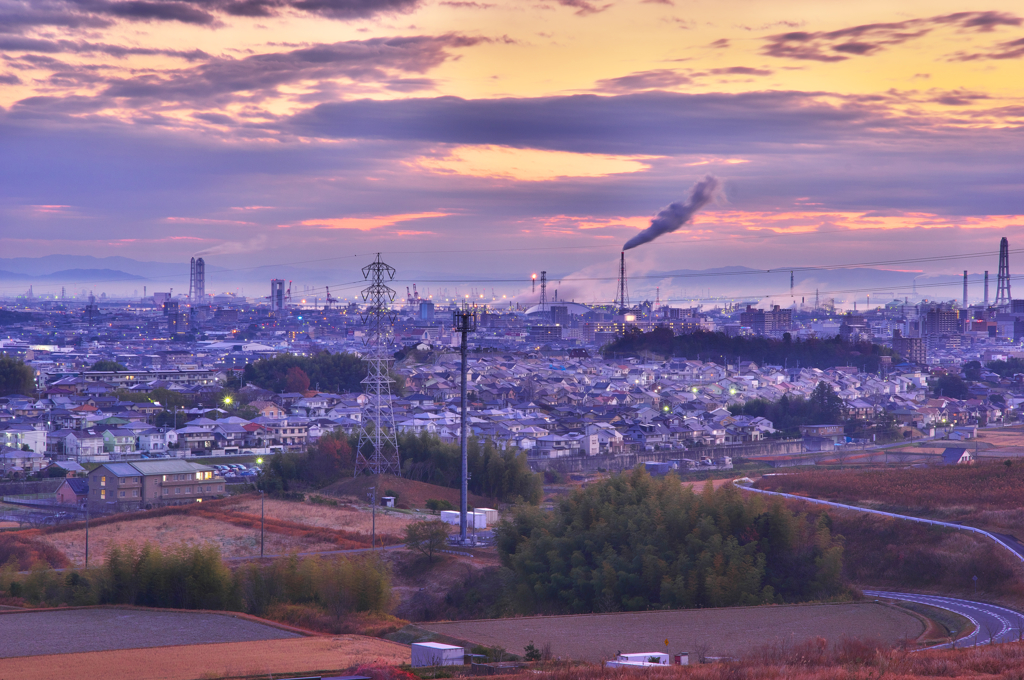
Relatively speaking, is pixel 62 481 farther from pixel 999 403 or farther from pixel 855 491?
pixel 999 403

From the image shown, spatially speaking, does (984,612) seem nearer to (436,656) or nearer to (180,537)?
(436,656)

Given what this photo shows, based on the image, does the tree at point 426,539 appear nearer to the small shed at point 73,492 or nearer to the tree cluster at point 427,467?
the tree cluster at point 427,467

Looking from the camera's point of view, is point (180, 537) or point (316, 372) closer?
point (180, 537)

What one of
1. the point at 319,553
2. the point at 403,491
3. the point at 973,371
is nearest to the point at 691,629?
the point at 319,553

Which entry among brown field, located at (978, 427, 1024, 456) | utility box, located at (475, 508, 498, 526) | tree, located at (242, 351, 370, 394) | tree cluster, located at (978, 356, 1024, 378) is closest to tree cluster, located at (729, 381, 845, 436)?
brown field, located at (978, 427, 1024, 456)

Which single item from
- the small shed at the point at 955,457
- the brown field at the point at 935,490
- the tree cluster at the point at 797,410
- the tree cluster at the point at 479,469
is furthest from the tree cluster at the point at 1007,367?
the tree cluster at the point at 479,469

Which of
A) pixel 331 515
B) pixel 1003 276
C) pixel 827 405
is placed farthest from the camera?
pixel 1003 276
